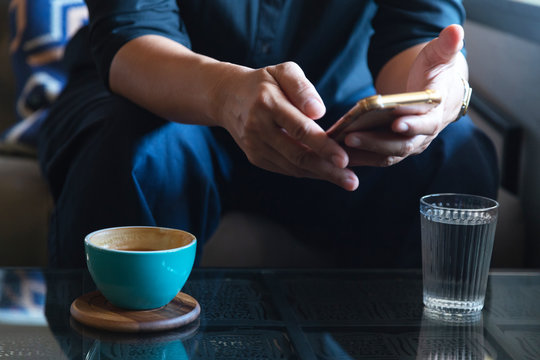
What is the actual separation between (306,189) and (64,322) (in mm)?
546

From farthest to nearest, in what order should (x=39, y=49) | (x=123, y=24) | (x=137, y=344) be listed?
(x=39, y=49), (x=123, y=24), (x=137, y=344)

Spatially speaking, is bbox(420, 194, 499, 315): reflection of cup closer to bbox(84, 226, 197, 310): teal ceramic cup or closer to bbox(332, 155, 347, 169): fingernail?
bbox(332, 155, 347, 169): fingernail

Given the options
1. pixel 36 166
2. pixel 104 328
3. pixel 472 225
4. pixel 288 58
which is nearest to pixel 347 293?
pixel 472 225

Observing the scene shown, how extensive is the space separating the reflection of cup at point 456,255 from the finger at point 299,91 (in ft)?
0.49

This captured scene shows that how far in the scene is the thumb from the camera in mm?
803

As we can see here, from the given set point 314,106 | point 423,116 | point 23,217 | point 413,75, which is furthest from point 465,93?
point 23,217

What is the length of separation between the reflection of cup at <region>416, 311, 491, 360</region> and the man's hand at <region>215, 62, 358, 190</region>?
177 mm

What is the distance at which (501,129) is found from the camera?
1527 millimetres

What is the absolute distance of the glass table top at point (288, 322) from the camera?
2.06 feet

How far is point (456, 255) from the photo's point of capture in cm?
72

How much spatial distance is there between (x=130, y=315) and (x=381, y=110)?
30cm

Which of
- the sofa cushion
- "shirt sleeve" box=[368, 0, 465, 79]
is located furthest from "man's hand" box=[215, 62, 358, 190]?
the sofa cushion

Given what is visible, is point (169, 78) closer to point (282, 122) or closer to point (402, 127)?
point (282, 122)

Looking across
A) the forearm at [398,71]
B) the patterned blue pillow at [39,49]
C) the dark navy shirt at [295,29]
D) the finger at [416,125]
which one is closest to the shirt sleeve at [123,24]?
the dark navy shirt at [295,29]
